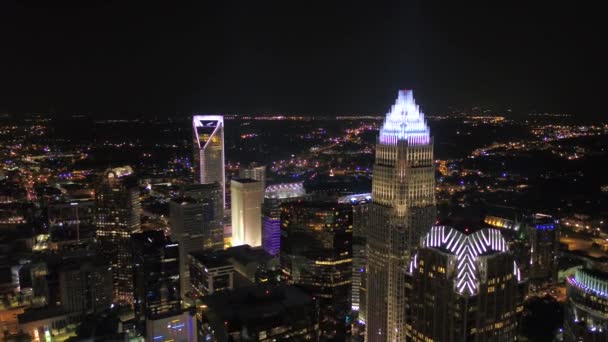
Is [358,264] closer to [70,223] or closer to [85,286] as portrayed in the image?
[85,286]

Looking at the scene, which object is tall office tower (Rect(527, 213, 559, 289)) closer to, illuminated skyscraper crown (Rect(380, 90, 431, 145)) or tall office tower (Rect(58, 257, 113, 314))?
illuminated skyscraper crown (Rect(380, 90, 431, 145))

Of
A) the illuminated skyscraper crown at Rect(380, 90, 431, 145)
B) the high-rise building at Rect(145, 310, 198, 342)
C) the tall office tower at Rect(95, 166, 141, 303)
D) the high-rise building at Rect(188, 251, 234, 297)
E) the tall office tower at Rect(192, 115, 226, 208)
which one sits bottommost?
the high-rise building at Rect(145, 310, 198, 342)

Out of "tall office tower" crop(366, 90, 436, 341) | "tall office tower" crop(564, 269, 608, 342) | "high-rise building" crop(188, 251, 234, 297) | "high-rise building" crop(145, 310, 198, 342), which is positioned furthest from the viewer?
"high-rise building" crop(188, 251, 234, 297)

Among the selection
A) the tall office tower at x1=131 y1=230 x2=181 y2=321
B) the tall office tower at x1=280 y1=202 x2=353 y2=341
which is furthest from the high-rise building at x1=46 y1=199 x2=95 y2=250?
the tall office tower at x1=280 y1=202 x2=353 y2=341

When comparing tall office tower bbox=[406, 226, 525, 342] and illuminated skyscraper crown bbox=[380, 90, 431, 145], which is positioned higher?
illuminated skyscraper crown bbox=[380, 90, 431, 145]

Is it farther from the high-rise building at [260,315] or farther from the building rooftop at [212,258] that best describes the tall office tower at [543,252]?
the building rooftop at [212,258]

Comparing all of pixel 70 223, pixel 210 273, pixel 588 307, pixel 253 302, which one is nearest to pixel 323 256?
pixel 210 273

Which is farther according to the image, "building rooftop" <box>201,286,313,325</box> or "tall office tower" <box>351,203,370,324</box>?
"tall office tower" <box>351,203,370,324</box>

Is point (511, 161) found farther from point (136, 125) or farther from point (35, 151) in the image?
point (35, 151)
